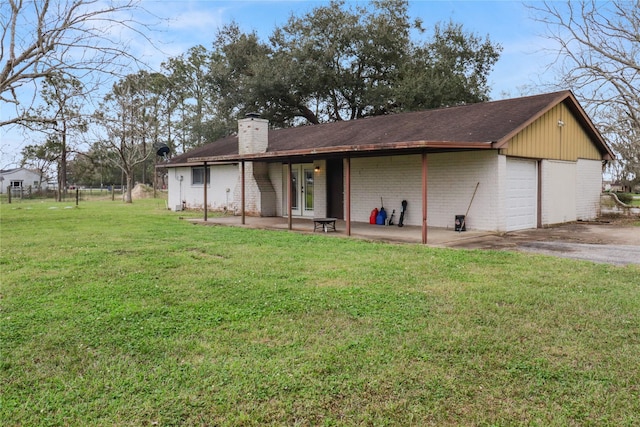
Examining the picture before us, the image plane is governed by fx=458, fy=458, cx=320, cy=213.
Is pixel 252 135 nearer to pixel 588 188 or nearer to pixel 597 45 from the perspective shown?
pixel 588 188

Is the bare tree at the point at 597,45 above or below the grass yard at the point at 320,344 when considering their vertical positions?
above

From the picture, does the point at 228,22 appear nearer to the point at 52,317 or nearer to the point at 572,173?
the point at 572,173

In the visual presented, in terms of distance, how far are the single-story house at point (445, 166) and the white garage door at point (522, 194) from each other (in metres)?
0.03

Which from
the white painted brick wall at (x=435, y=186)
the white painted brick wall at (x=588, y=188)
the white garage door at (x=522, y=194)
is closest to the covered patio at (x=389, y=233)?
the white painted brick wall at (x=435, y=186)

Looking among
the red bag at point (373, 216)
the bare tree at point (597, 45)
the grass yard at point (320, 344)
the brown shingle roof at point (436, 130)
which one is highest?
the bare tree at point (597, 45)

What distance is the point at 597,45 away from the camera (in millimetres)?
17328

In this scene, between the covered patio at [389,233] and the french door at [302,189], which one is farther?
the french door at [302,189]

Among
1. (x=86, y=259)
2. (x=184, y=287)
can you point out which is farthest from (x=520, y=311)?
(x=86, y=259)

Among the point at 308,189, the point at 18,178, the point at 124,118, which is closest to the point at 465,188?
the point at 308,189

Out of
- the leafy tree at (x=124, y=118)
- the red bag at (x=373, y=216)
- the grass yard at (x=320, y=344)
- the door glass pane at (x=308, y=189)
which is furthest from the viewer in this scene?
the door glass pane at (x=308, y=189)

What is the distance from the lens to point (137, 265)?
6.98 m

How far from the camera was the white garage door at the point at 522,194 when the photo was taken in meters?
11.8

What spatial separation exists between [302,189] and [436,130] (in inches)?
224

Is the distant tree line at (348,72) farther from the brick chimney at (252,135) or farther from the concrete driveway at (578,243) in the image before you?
the concrete driveway at (578,243)
